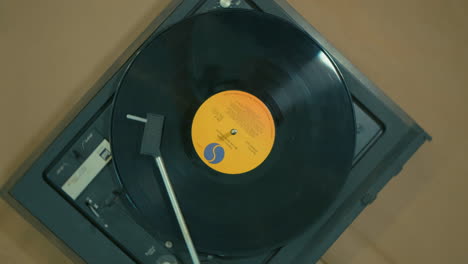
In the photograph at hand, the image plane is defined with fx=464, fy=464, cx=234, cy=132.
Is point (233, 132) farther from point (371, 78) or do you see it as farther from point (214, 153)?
point (371, 78)

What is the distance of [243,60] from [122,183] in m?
0.28

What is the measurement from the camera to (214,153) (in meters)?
0.79

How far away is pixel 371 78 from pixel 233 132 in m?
0.36

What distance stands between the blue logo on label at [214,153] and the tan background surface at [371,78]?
0.30m

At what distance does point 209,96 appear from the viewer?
2.56ft

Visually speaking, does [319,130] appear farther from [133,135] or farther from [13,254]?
[13,254]

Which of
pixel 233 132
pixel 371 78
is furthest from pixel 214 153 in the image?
pixel 371 78

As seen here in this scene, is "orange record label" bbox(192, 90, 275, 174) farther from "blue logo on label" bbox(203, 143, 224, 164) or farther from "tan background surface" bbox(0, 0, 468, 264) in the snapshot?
"tan background surface" bbox(0, 0, 468, 264)

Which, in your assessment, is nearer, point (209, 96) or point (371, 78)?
point (209, 96)

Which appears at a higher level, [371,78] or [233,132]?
[371,78]

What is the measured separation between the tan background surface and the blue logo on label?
1.00 ft

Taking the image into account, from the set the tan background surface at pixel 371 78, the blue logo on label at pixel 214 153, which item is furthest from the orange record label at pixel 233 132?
the tan background surface at pixel 371 78

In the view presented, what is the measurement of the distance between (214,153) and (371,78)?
0.40 metres

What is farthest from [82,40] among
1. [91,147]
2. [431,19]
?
[431,19]
